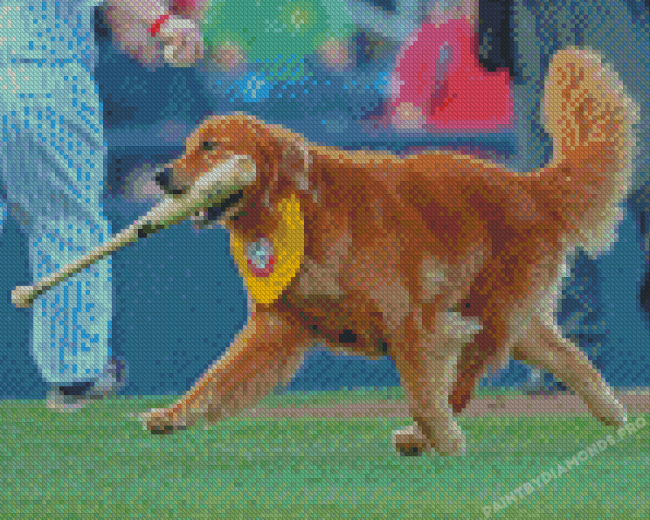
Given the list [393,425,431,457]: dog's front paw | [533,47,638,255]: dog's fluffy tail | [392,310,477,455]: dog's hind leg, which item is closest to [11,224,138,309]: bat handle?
[392,310,477,455]: dog's hind leg

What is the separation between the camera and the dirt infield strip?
4625 mm

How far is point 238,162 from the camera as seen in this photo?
143 inches

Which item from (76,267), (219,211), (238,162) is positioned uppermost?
(238,162)

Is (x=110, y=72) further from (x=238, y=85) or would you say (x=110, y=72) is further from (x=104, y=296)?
(x=104, y=296)

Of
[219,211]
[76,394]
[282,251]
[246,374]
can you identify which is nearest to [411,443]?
[246,374]

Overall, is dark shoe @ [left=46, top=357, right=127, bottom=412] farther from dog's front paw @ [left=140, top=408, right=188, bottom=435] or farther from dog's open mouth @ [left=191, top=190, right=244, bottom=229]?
dog's open mouth @ [left=191, top=190, right=244, bottom=229]

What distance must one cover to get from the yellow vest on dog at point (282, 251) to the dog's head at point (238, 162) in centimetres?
6

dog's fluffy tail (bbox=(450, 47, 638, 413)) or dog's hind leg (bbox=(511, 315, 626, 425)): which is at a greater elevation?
dog's fluffy tail (bbox=(450, 47, 638, 413))

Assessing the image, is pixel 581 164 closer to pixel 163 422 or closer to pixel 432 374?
pixel 432 374

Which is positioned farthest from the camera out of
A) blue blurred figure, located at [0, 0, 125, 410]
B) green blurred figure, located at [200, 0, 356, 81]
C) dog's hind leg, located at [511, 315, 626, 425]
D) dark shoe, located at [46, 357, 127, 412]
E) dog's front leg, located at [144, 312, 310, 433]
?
green blurred figure, located at [200, 0, 356, 81]

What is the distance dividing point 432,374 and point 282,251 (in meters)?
0.48

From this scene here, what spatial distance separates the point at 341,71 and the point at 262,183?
168cm

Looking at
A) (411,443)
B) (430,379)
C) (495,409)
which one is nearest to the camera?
(430,379)

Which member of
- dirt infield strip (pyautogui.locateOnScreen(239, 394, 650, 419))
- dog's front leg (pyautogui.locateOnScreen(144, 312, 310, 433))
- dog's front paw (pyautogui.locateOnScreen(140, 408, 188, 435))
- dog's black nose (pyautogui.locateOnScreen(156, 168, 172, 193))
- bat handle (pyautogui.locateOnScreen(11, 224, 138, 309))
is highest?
dog's black nose (pyautogui.locateOnScreen(156, 168, 172, 193))
